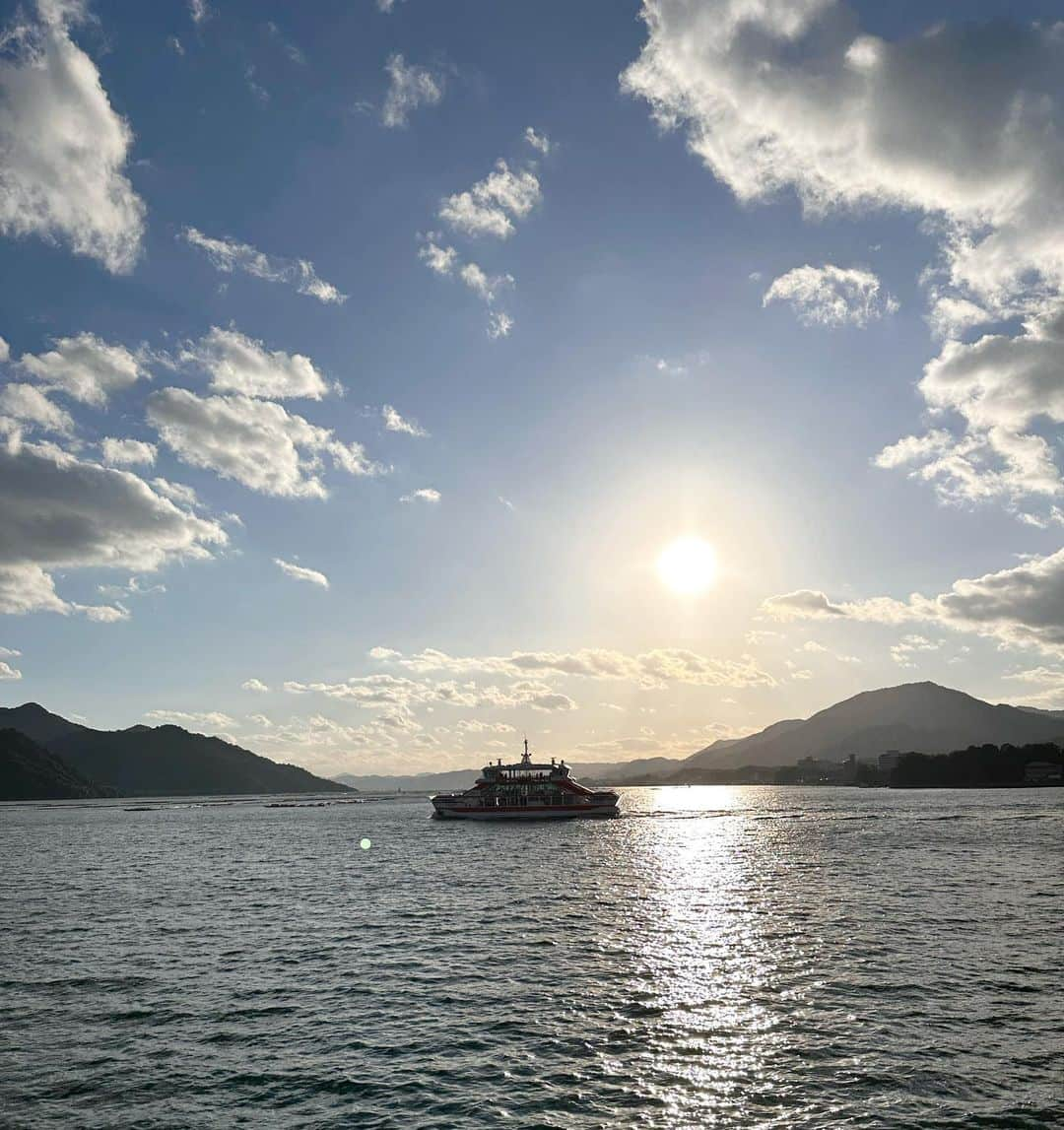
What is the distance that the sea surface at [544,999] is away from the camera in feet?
73.7

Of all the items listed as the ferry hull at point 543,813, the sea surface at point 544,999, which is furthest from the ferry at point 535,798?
the sea surface at point 544,999

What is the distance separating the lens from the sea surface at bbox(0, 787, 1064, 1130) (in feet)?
73.7

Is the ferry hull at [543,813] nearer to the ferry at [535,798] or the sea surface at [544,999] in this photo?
the ferry at [535,798]

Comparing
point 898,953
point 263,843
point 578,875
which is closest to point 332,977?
point 898,953

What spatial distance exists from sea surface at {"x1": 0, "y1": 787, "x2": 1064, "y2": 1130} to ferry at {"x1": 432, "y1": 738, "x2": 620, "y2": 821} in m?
83.0

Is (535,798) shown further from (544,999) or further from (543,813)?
(544,999)

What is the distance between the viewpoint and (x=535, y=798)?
15825 cm

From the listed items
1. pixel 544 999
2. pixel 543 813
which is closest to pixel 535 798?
pixel 543 813

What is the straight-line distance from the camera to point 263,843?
404 ft

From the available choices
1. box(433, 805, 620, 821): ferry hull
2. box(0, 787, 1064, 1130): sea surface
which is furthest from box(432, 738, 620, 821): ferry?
box(0, 787, 1064, 1130): sea surface

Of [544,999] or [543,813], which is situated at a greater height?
[544,999]

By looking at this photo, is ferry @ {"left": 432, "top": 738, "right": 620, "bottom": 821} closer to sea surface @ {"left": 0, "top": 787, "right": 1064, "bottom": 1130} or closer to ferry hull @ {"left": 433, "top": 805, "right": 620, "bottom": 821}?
ferry hull @ {"left": 433, "top": 805, "right": 620, "bottom": 821}

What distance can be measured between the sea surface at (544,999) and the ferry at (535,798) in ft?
272

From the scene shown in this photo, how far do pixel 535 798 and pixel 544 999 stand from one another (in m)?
129
